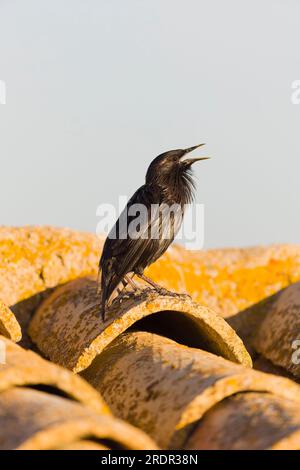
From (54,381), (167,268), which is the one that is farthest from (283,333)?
(54,381)

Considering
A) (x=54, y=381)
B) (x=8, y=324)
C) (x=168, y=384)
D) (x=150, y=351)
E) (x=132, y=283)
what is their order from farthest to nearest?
(x=132, y=283), (x=8, y=324), (x=150, y=351), (x=168, y=384), (x=54, y=381)

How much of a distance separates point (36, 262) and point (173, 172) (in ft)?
4.39

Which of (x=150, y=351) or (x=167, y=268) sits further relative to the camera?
(x=167, y=268)

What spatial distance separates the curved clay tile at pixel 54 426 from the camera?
2445mm

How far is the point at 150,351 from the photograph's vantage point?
13.4 ft

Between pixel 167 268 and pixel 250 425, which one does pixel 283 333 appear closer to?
pixel 167 268

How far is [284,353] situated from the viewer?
5676mm

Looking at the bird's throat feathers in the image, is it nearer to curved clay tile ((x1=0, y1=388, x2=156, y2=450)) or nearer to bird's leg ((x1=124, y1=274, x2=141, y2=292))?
bird's leg ((x1=124, y1=274, x2=141, y2=292))

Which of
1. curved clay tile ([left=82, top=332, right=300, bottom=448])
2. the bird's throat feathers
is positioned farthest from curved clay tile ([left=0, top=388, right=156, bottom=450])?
the bird's throat feathers

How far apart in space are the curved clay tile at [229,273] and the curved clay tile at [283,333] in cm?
39

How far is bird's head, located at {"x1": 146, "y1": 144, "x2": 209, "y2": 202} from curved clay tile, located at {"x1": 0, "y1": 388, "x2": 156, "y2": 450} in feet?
9.65

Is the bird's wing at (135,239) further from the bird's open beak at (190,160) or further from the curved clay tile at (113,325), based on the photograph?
the bird's open beak at (190,160)

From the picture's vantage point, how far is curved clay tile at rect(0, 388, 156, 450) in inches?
96.3
